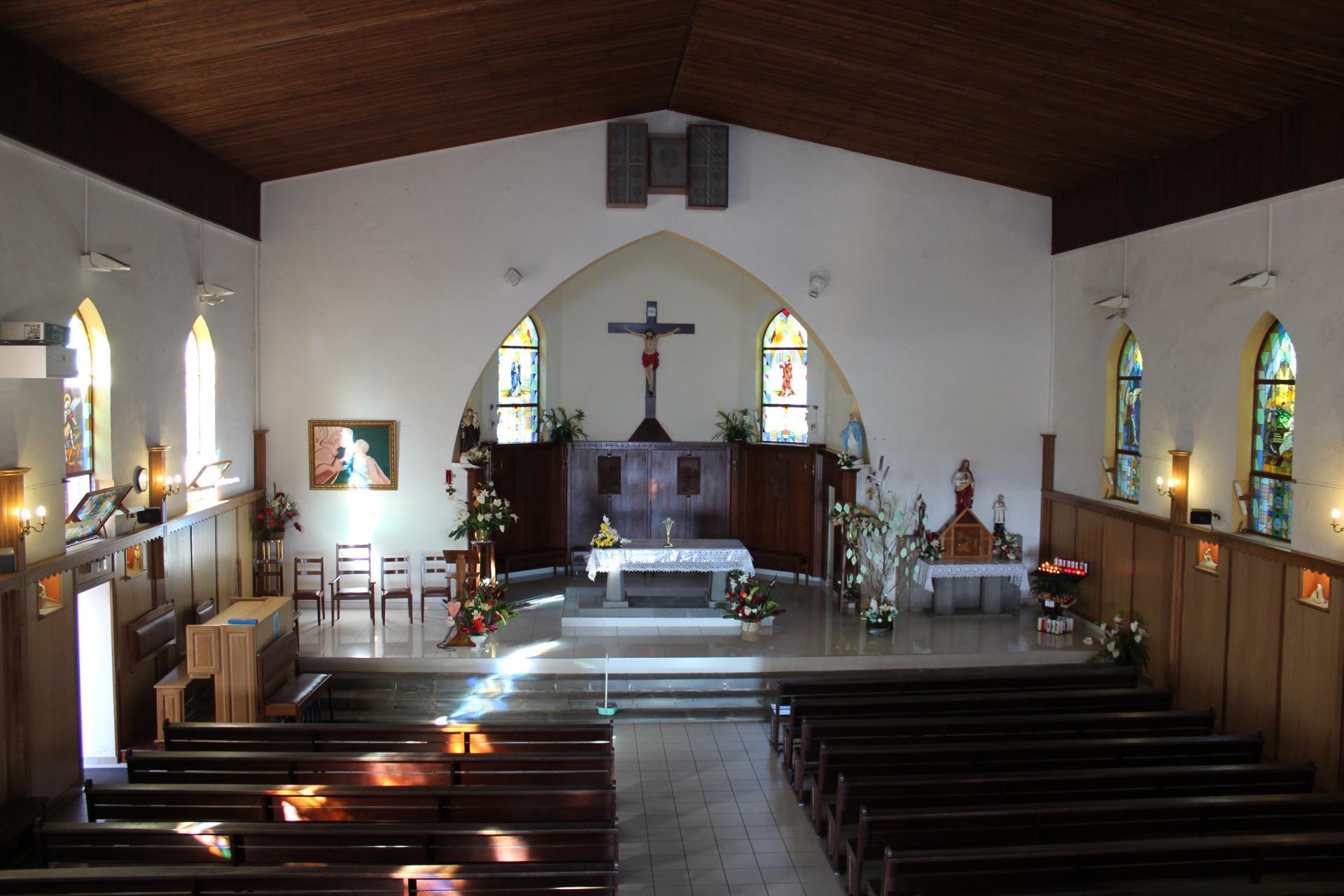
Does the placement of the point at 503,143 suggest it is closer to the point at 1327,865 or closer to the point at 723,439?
the point at 723,439

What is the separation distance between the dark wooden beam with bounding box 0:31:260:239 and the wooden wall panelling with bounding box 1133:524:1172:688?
1208 centimetres

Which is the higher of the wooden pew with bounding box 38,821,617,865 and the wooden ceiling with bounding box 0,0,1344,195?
the wooden ceiling with bounding box 0,0,1344,195

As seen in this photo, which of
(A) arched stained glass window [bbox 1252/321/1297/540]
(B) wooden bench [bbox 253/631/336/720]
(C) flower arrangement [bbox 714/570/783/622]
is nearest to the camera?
(A) arched stained glass window [bbox 1252/321/1297/540]

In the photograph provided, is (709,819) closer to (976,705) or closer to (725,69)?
(976,705)

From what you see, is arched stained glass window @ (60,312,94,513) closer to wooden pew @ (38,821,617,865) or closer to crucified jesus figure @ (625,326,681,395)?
wooden pew @ (38,821,617,865)

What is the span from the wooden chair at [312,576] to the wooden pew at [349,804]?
641cm

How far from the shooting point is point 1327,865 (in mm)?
7309

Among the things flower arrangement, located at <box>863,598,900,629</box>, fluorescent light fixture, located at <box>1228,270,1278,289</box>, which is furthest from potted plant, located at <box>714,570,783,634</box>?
fluorescent light fixture, located at <box>1228,270,1278,289</box>

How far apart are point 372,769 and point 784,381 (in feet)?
38.2

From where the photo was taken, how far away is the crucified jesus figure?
18.0 meters

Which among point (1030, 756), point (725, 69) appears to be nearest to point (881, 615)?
point (1030, 756)

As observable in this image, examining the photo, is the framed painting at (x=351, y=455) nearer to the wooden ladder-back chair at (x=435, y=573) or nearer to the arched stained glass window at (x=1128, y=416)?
the wooden ladder-back chair at (x=435, y=573)

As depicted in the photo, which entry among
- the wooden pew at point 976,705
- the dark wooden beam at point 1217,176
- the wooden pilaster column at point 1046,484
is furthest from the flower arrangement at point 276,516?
the dark wooden beam at point 1217,176

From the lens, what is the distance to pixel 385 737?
9.13 m
